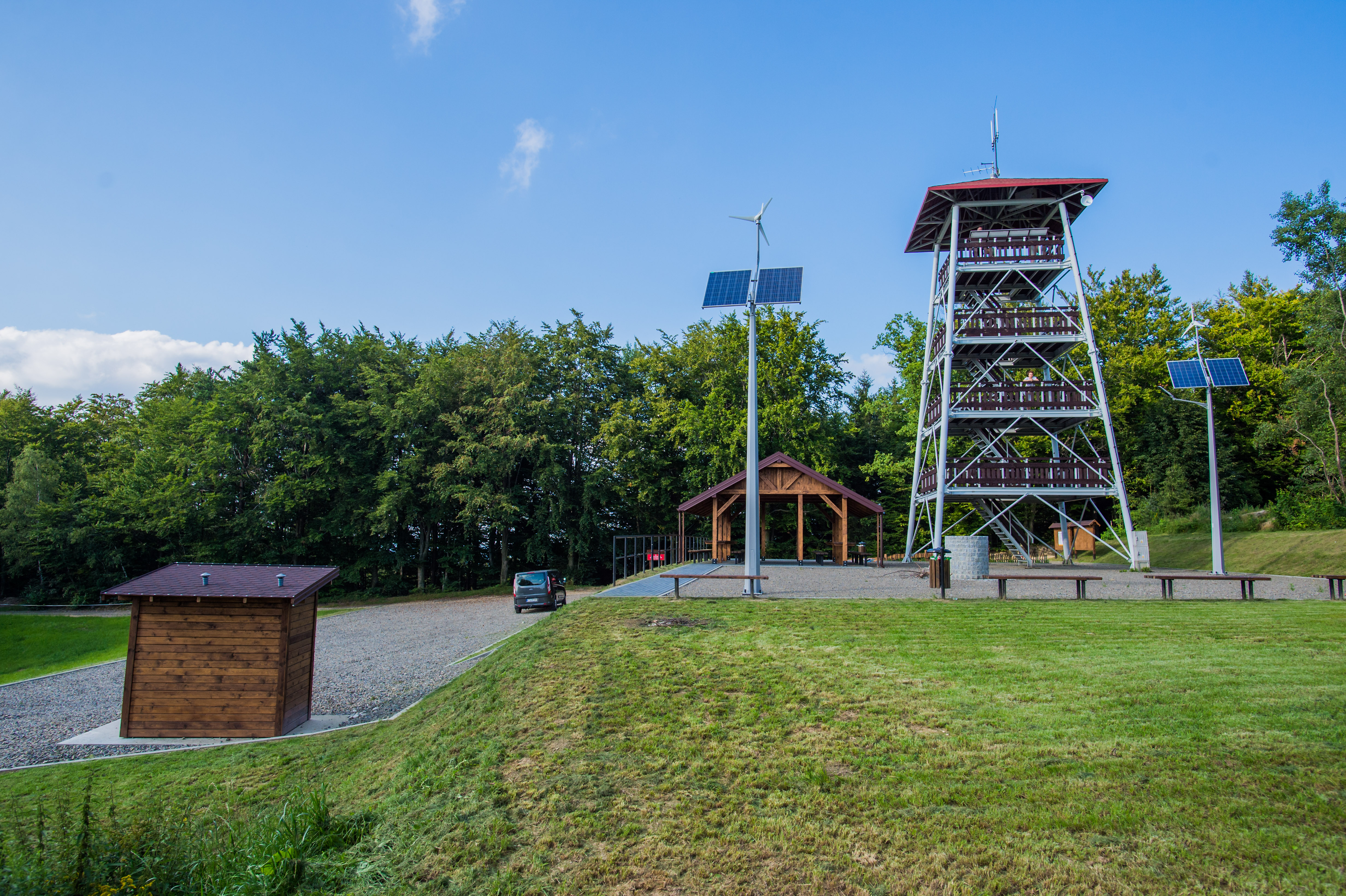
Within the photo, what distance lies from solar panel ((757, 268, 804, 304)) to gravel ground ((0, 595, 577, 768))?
9.85 metres

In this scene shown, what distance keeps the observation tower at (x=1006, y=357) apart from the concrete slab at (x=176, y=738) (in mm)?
19638

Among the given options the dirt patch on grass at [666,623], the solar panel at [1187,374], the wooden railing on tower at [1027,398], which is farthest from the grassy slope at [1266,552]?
the dirt patch on grass at [666,623]

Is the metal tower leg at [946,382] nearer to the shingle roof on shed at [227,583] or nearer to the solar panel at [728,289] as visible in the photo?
the solar panel at [728,289]

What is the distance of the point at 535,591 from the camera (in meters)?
25.9

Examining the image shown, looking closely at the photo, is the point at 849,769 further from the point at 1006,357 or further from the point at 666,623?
the point at 1006,357

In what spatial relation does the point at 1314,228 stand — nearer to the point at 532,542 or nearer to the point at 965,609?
the point at 965,609

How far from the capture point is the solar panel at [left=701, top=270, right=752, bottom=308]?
15.5 meters

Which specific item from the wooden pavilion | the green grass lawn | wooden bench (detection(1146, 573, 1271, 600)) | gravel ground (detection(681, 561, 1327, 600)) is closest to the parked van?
the wooden pavilion

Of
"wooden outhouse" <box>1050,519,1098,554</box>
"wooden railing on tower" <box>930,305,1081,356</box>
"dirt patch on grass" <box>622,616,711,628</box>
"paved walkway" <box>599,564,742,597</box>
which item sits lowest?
"dirt patch on grass" <box>622,616,711,628</box>

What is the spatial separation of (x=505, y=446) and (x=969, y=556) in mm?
25136

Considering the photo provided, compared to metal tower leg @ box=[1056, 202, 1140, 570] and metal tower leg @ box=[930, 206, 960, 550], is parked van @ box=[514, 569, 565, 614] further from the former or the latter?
metal tower leg @ box=[1056, 202, 1140, 570]

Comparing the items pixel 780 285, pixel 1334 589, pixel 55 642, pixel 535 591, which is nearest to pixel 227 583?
pixel 780 285

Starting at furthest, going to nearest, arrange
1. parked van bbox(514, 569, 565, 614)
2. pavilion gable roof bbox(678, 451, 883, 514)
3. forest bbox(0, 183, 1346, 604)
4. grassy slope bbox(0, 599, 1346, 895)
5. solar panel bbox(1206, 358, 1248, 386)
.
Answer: forest bbox(0, 183, 1346, 604)
pavilion gable roof bbox(678, 451, 883, 514)
parked van bbox(514, 569, 565, 614)
solar panel bbox(1206, 358, 1248, 386)
grassy slope bbox(0, 599, 1346, 895)

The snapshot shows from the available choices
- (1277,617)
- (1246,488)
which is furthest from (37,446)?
(1246,488)
